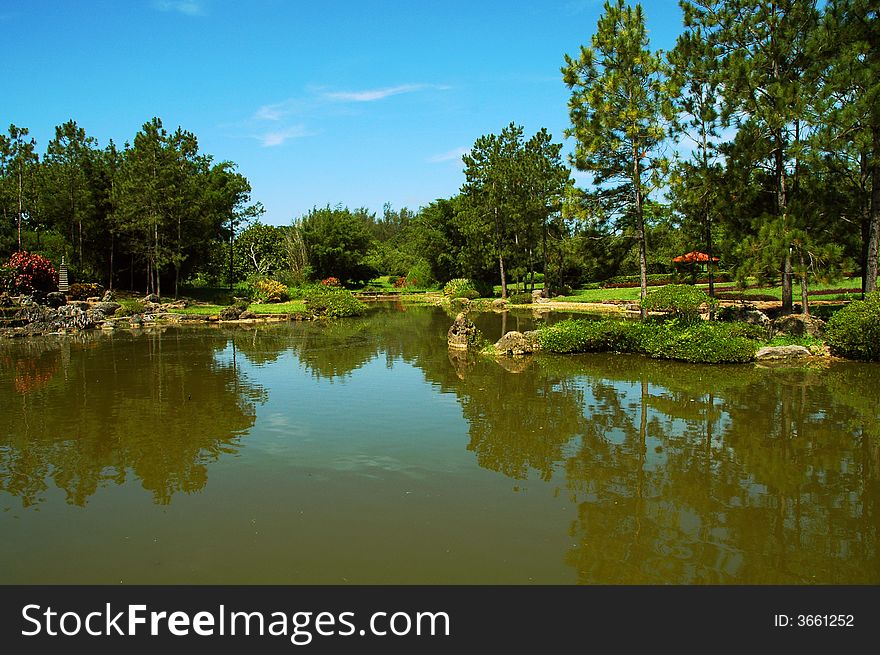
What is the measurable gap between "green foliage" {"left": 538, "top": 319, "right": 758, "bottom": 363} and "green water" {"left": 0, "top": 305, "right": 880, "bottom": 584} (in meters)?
0.70

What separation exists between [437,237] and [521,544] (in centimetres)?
4817

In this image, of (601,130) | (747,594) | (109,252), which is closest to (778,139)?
(601,130)

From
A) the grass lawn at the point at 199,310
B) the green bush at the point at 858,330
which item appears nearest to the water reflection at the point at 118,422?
the grass lawn at the point at 199,310

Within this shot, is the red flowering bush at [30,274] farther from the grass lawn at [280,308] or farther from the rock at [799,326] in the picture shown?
the rock at [799,326]

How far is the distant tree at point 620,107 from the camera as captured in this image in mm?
20250

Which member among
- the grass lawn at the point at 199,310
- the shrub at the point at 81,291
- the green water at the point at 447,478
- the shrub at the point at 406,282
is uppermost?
the shrub at the point at 406,282

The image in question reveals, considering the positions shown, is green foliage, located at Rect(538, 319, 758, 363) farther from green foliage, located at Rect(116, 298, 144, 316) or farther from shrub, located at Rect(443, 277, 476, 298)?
shrub, located at Rect(443, 277, 476, 298)

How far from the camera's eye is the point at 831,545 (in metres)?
5.72

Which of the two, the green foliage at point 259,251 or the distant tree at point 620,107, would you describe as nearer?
the distant tree at point 620,107

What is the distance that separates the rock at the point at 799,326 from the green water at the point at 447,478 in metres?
2.26

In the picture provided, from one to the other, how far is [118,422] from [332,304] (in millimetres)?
23367

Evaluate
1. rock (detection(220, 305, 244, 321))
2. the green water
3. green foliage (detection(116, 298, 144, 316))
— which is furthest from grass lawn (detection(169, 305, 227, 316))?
the green water

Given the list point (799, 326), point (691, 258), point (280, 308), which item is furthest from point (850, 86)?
point (280, 308)

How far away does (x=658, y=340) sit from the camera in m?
16.6
